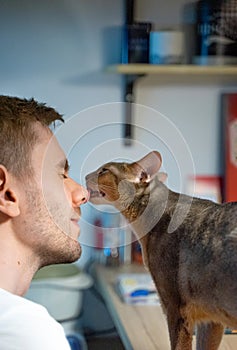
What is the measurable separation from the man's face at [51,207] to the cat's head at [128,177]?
0.03 metres

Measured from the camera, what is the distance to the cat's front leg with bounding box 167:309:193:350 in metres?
0.72

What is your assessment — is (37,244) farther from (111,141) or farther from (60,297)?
(60,297)

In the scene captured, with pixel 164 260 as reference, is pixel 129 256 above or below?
below

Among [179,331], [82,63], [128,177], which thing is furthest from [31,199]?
[82,63]

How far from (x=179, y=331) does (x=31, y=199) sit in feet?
0.78

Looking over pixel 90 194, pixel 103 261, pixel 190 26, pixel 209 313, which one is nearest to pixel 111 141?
pixel 90 194

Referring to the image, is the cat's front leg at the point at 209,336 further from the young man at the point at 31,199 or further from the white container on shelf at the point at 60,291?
the white container on shelf at the point at 60,291

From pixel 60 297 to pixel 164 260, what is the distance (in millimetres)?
873

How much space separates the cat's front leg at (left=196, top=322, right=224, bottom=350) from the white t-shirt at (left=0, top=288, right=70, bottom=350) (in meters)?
0.15

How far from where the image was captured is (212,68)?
5.35 feet

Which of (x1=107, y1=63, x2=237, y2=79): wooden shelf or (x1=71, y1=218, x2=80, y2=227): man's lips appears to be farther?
(x1=107, y1=63, x2=237, y2=79): wooden shelf

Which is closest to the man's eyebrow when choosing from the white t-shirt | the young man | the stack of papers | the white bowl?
the young man

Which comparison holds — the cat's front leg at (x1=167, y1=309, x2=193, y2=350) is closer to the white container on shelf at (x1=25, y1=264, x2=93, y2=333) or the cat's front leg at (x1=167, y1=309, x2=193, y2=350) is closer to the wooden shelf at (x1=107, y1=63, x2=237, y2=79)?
the white container on shelf at (x1=25, y1=264, x2=93, y2=333)

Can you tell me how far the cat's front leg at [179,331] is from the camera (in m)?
0.72
